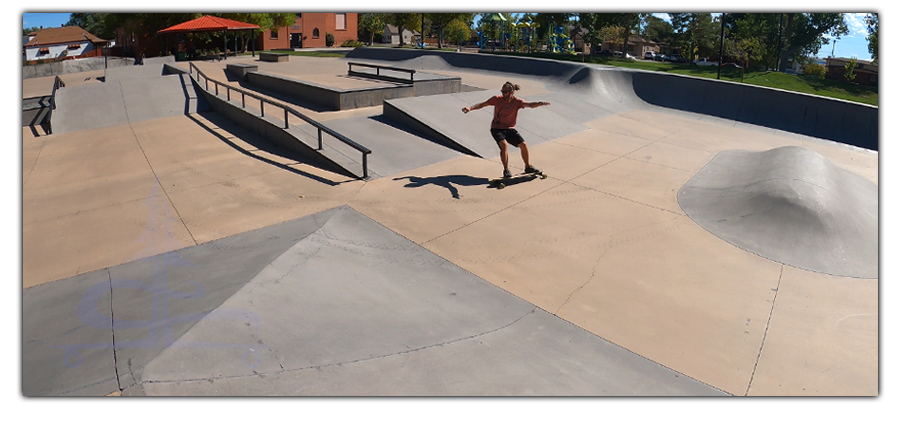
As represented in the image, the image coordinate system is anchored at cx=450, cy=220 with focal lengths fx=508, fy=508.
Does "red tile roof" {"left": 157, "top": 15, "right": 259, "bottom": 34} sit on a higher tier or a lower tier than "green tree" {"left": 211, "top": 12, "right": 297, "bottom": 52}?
lower

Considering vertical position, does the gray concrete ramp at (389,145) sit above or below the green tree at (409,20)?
below

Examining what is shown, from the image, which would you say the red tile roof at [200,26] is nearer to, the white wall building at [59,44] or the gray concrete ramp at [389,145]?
the white wall building at [59,44]

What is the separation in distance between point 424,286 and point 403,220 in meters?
1.74

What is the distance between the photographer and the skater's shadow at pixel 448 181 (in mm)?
7934

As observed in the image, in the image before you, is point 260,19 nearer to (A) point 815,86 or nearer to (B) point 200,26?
(B) point 200,26

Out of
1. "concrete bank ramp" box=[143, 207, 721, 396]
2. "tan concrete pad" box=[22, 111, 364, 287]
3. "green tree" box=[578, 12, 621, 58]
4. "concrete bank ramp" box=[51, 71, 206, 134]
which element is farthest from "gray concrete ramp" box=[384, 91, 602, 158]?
"green tree" box=[578, 12, 621, 58]

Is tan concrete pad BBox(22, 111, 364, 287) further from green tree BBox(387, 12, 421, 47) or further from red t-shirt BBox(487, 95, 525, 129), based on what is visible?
green tree BBox(387, 12, 421, 47)

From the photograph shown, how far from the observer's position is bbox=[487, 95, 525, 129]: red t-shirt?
25.7 feet

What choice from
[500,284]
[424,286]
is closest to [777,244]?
[500,284]

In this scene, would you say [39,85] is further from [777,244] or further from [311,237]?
[777,244]

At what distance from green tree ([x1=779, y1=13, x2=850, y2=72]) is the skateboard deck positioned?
3611 cm

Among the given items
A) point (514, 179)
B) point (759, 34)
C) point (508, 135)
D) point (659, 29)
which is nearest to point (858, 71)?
point (759, 34)

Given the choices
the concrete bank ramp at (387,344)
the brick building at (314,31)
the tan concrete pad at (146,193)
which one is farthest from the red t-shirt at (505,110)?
the brick building at (314,31)

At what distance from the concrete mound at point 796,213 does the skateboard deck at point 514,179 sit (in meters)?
2.25
